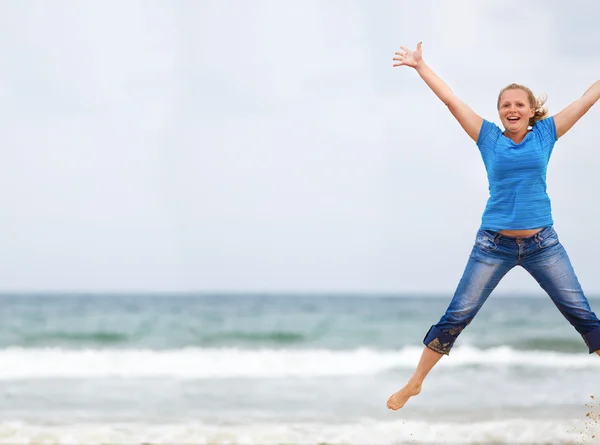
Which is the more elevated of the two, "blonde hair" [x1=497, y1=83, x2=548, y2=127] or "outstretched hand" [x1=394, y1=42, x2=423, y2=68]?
"outstretched hand" [x1=394, y1=42, x2=423, y2=68]

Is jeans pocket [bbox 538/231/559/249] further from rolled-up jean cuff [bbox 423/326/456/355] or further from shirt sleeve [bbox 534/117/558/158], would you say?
rolled-up jean cuff [bbox 423/326/456/355]

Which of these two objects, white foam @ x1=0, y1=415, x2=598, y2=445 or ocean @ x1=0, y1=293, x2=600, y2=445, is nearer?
white foam @ x1=0, y1=415, x2=598, y2=445

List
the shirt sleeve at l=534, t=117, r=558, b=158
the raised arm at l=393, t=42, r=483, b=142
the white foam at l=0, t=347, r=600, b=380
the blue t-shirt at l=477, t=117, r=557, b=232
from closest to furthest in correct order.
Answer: the blue t-shirt at l=477, t=117, r=557, b=232 → the shirt sleeve at l=534, t=117, r=558, b=158 → the raised arm at l=393, t=42, r=483, b=142 → the white foam at l=0, t=347, r=600, b=380

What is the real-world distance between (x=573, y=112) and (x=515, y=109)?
408 millimetres

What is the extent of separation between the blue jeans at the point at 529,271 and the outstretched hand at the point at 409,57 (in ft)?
3.66

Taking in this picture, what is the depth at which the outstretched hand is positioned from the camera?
14.7 feet

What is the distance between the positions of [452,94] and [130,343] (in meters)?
13.9

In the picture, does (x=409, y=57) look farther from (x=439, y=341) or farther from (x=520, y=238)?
(x=439, y=341)

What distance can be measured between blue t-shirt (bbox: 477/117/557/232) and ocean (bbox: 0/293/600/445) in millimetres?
3199

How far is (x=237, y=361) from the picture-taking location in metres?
14.0

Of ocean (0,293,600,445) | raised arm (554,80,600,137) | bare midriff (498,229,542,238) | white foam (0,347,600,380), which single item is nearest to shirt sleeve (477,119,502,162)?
raised arm (554,80,600,137)

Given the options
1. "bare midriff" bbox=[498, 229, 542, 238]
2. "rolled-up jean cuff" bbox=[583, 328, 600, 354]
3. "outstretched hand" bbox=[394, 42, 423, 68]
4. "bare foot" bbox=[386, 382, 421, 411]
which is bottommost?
"bare foot" bbox=[386, 382, 421, 411]

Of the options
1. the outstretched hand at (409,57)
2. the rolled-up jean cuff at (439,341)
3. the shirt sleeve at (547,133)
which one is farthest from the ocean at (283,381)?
the outstretched hand at (409,57)

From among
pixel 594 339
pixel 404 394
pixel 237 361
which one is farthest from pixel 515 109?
pixel 237 361
